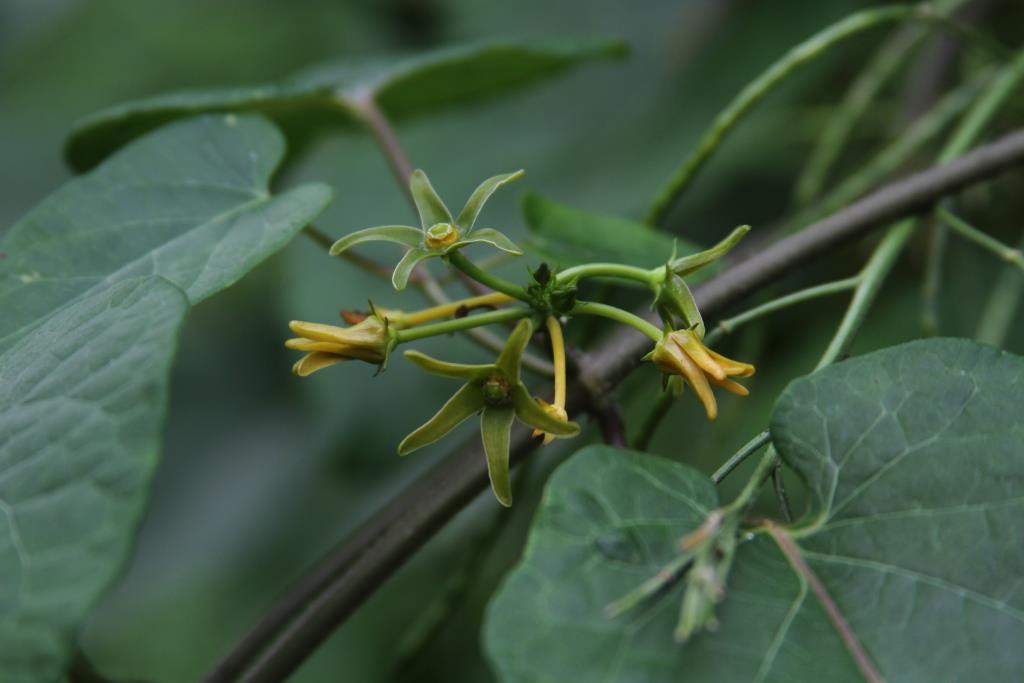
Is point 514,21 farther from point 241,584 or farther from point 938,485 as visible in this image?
point 938,485

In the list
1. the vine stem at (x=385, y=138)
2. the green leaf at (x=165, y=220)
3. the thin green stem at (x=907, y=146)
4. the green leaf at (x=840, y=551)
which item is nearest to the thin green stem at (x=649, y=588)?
the green leaf at (x=840, y=551)

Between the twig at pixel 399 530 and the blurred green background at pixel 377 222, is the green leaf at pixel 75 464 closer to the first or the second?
the twig at pixel 399 530

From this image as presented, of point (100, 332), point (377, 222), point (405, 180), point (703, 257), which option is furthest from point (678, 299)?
point (377, 222)

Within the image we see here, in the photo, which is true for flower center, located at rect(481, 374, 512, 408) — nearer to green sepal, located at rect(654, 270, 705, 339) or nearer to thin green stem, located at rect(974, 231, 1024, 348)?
green sepal, located at rect(654, 270, 705, 339)

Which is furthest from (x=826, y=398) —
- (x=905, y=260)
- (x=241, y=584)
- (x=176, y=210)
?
(x=241, y=584)

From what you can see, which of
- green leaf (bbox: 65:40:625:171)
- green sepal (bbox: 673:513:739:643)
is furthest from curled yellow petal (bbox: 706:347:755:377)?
green leaf (bbox: 65:40:625:171)
